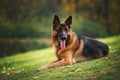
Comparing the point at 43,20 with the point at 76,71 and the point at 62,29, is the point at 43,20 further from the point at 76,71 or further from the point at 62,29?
the point at 76,71

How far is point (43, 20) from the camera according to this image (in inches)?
446

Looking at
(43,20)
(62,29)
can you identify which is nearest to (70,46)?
(62,29)

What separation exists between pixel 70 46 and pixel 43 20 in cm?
430

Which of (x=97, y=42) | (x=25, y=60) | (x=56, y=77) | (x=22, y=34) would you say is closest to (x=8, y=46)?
(x=22, y=34)

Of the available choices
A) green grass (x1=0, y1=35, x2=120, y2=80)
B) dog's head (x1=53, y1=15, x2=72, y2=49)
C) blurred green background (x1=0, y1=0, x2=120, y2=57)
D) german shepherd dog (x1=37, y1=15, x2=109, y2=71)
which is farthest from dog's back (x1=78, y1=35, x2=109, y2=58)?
blurred green background (x1=0, y1=0, x2=120, y2=57)

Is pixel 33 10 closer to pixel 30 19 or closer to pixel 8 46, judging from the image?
pixel 30 19

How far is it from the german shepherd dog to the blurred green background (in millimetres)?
2891

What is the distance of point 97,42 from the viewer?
7414mm

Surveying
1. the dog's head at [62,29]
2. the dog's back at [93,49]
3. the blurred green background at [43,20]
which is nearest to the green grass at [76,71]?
the dog's back at [93,49]

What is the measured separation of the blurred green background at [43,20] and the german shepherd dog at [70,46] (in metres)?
2.89

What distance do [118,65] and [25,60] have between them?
266 centimetres

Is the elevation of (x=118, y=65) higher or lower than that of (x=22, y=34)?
lower

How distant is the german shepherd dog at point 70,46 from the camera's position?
22.8ft

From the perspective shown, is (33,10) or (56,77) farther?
(33,10)
